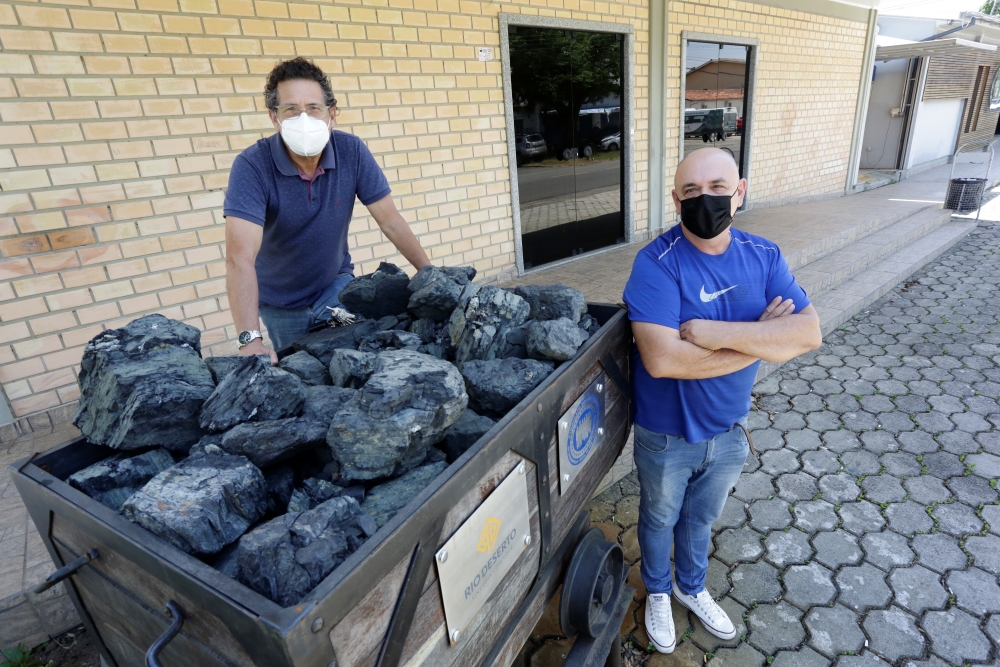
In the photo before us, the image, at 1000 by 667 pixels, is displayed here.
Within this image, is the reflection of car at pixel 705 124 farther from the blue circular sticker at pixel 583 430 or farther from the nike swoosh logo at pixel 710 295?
the blue circular sticker at pixel 583 430

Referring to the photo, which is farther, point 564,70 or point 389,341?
point 564,70


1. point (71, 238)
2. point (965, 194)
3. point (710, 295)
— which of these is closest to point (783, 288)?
point (710, 295)

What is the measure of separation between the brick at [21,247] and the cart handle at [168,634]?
3.14 m

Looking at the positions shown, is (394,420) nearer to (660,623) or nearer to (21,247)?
(660,623)

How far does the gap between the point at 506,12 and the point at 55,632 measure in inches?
207

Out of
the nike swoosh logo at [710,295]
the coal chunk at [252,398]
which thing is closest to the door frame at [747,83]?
the nike swoosh logo at [710,295]

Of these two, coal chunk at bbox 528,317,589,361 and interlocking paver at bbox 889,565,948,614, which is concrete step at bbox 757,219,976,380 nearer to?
interlocking paver at bbox 889,565,948,614

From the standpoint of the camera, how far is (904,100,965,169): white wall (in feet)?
42.5

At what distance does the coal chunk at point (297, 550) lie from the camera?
877 mm

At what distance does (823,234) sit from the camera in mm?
6484

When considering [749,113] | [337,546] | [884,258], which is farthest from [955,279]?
[337,546]

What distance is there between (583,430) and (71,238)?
3.29 metres

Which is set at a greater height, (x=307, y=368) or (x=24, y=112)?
(x=24, y=112)

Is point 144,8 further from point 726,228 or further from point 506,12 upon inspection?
point 726,228
